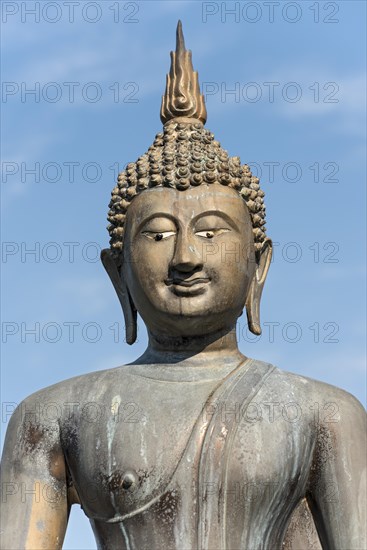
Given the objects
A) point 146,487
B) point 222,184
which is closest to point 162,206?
point 222,184

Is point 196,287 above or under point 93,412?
above

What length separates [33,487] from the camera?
11141 millimetres

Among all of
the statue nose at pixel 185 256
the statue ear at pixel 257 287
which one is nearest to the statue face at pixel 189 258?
the statue nose at pixel 185 256

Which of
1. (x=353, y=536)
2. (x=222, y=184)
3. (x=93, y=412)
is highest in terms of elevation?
(x=222, y=184)

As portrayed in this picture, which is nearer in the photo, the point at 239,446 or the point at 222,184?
the point at 239,446

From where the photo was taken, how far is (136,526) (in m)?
10.6

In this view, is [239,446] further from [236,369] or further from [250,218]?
[250,218]

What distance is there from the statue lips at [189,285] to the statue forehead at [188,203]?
441 mm

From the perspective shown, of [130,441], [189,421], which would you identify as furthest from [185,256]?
[130,441]

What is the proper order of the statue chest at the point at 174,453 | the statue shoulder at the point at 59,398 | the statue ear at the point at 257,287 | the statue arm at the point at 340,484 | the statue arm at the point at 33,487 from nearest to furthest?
the statue chest at the point at 174,453 → the statue arm at the point at 340,484 → the statue arm at the point at 33,487 → the statue shoulder at the point at 59,398 → the statue ear at the point at 257,287

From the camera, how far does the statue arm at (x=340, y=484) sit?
1080 cm

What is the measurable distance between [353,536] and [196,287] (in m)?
2.02

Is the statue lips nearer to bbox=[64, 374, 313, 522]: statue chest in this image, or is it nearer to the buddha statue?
the buddha statue

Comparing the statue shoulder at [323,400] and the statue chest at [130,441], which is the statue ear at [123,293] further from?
the statue shoulder at [323,400]
